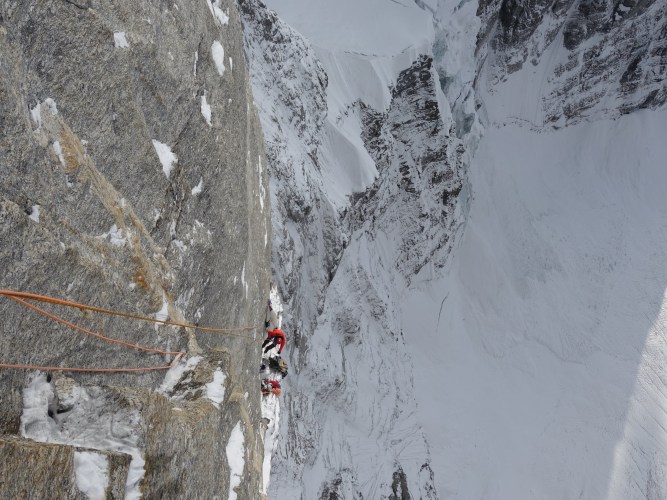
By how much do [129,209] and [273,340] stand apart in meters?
6.07

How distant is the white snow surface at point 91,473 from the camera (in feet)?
11.7

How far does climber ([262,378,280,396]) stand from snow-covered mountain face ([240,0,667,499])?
6.87 m

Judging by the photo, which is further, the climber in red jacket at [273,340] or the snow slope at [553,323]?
the snow slope at [553,323]

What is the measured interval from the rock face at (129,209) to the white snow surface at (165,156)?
23mm

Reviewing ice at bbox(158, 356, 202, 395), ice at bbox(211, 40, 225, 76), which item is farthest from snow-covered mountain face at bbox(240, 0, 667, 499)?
ice at bbox(158, 356, 202, 395)

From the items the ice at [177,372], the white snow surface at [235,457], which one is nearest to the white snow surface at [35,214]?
the ice at [177,372]

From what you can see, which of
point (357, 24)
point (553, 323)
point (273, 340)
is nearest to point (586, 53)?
point (553, 323)

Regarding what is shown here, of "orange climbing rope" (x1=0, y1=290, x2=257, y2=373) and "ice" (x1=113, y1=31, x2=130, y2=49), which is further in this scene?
"ice" (x1=113, y1=31, x2=130, y2=49)

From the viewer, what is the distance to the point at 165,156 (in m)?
6.31

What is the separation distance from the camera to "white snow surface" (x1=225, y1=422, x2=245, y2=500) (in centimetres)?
591

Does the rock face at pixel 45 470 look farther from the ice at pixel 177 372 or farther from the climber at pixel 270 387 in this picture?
the climber at pixel 270 387

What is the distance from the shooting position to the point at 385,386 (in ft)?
98.8

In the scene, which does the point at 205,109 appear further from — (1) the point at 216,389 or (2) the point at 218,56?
(1) the point at 216,389

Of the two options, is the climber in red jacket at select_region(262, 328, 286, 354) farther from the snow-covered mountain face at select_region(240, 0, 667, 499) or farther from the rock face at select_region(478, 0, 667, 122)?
the rock face at select_region(478, 0, 667, 122)
